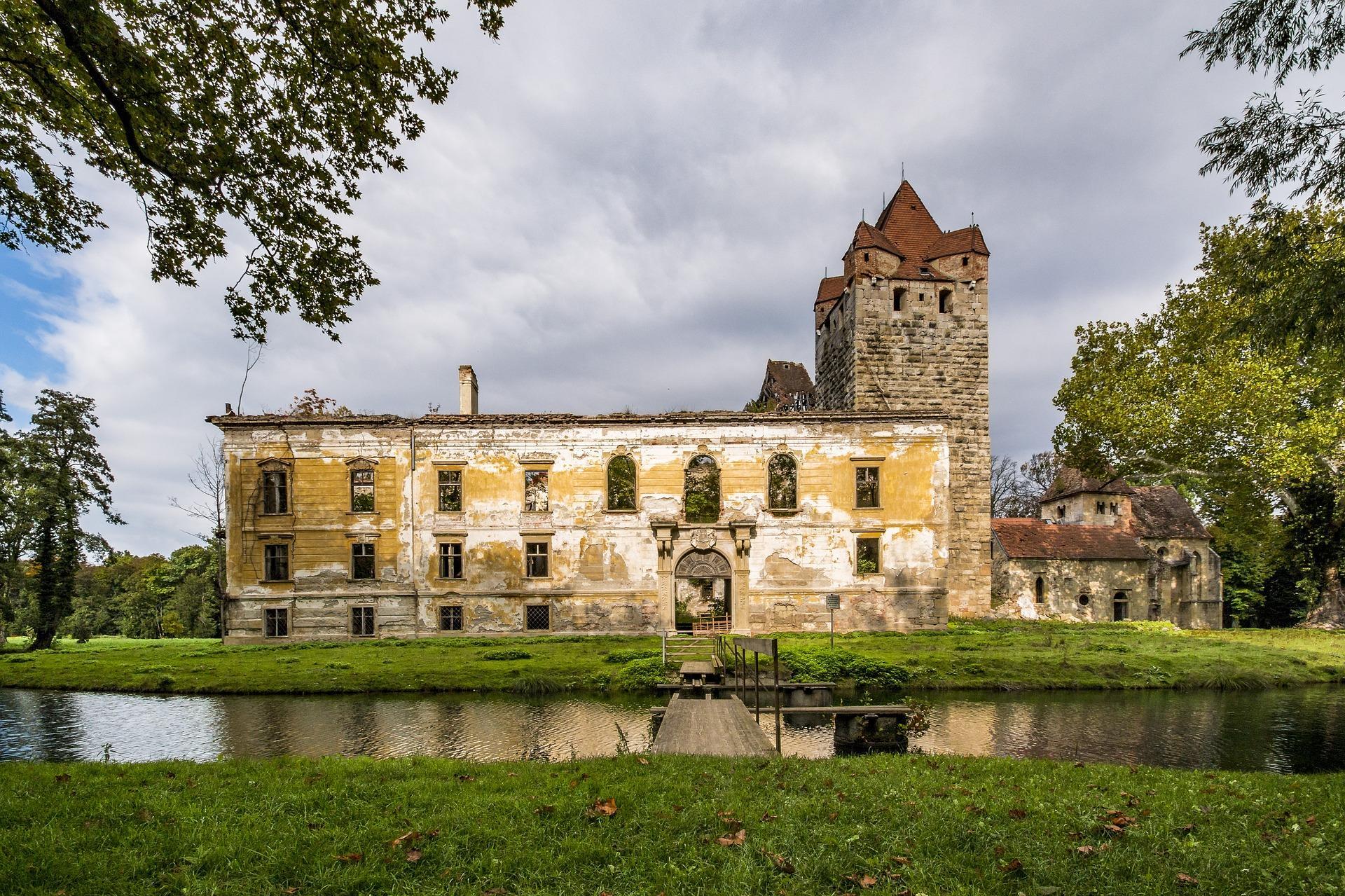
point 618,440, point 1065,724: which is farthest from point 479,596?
point 1065,724

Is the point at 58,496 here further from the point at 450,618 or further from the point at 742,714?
the point at 742,714

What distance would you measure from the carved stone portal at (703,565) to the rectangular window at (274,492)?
15.7 meters

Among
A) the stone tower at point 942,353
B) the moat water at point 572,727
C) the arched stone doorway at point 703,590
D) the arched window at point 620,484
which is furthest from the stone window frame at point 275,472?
the stone tower at point 942,353

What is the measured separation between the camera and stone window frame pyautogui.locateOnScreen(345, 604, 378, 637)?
84.9ft

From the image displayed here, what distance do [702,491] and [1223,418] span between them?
22234 mm

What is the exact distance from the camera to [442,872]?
4.72 m

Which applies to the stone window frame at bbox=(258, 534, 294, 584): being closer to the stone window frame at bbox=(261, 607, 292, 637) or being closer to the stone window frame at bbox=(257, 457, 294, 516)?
the stone window frame at bbox=(257, 457, 294, 516)

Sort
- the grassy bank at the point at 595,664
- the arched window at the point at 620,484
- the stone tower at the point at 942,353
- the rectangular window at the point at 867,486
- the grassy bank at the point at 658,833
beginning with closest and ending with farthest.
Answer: the grassy bank at the point at 658,833 → the grassy bank at the point at 595,664 → the rectangular window at the point at 867,486 → the arched window at the point at 620,484 → the stone tower at the point at 942,353

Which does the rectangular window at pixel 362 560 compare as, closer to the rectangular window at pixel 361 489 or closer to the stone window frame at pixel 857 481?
the rectangular window at pixel 361 489

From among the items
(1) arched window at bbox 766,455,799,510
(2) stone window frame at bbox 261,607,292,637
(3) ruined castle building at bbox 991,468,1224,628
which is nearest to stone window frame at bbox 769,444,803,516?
(1) arched window at bbox 766,455,799,510

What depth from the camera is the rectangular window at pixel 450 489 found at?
26.6 meters

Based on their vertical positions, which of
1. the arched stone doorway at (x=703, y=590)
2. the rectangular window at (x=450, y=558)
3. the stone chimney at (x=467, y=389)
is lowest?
the arched stone doorway at (x=703, y=590)

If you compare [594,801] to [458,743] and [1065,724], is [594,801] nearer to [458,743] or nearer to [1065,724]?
[458,743]

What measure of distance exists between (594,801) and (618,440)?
21.1 metres
